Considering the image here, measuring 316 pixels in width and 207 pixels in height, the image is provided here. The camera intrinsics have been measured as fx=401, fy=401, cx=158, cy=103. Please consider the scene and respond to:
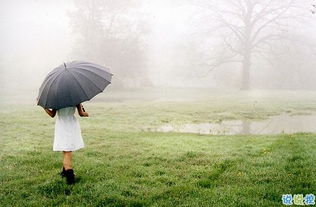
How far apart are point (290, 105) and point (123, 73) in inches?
933

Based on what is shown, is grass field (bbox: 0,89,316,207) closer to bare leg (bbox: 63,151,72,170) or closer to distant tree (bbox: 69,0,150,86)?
bare leg (bbox: 63,151,72,170)

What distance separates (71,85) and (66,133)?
41.8 inches

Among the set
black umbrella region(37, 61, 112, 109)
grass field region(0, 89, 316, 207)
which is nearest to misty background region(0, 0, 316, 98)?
grass field region(0, 89, 316, 207)

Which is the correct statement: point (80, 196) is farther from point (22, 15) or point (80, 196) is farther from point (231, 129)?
point (22, 15)

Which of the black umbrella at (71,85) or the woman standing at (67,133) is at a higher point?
the black umbrella at (71,85)

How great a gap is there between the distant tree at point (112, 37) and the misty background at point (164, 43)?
0.12m

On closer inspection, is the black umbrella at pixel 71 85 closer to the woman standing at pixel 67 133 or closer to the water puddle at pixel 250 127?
the woman standing at pixel 67 133

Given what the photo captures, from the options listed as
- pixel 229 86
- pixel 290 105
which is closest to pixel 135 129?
pixel 290 105

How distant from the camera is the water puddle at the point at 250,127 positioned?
61.6ft

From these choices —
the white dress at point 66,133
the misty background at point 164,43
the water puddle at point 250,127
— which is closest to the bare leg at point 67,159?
the white dress at point 66,133

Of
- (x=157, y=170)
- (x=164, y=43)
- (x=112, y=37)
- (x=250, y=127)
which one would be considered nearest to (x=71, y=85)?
(x=157, y=170)

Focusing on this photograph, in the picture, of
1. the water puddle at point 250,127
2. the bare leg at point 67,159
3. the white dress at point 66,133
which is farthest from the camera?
the water puddle at point 250,127

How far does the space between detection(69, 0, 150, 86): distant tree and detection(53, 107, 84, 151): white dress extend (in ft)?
131

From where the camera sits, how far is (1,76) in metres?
52.6
